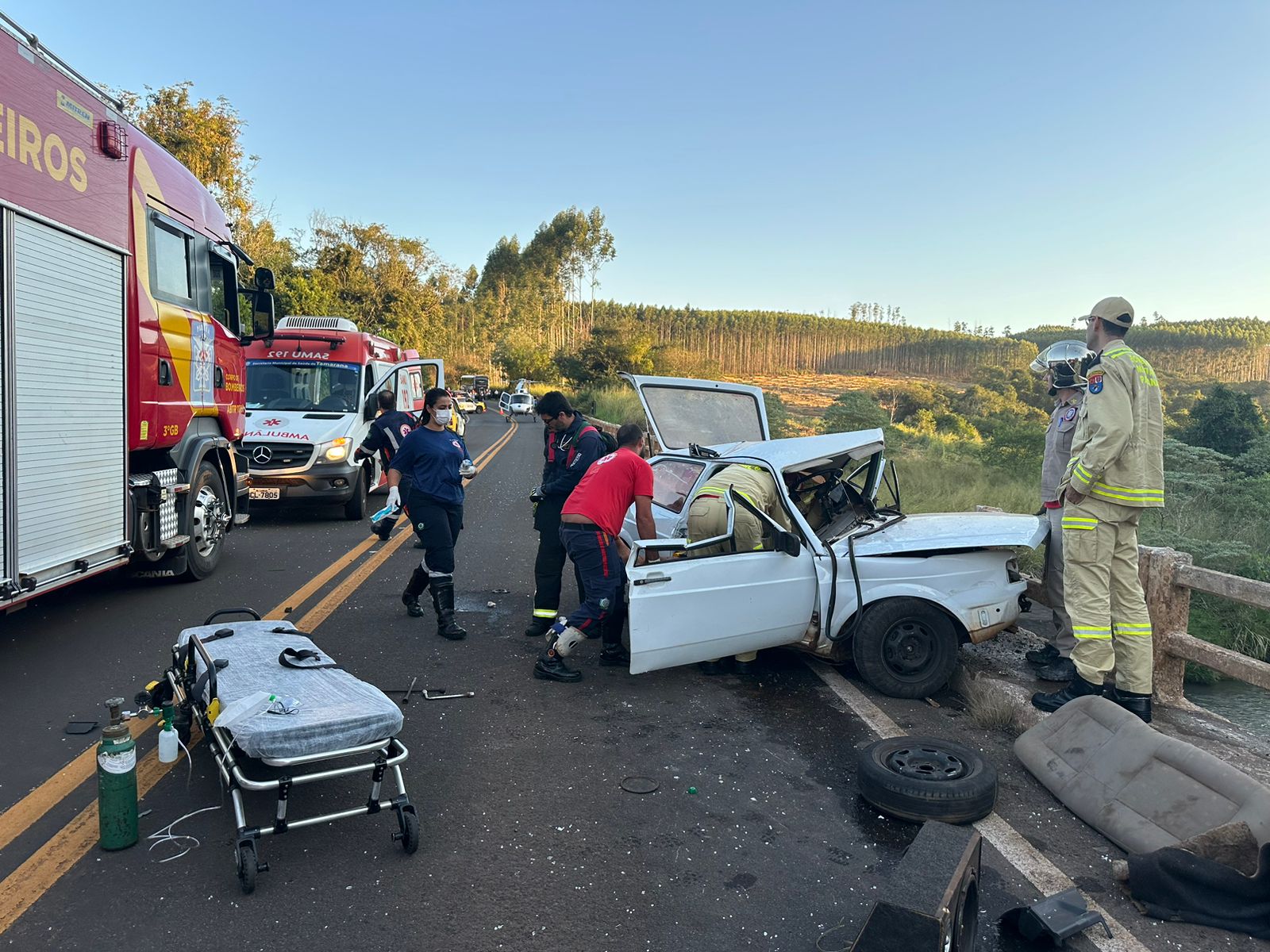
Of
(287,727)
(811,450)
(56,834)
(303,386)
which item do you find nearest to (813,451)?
(811,450)

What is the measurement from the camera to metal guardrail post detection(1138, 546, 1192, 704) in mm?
5020

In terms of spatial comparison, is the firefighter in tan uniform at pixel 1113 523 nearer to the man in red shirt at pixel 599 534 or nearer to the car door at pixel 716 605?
the car door at pixel 716 605

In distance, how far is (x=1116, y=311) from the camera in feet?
16.5

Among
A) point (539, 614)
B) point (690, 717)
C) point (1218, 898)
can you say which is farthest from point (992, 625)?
point (539, 614)

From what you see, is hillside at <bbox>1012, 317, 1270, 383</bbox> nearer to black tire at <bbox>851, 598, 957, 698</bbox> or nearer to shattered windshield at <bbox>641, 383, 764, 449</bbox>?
shattered windshield at <bbox>641, 383, 764, 449</bbox>

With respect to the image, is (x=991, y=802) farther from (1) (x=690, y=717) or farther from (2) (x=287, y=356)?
(2) (x=287, y=356)

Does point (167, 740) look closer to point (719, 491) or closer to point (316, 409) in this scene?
point (719, 491)

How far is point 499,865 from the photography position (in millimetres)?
3350

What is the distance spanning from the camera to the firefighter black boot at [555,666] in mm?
5496

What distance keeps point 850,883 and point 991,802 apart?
93 cm

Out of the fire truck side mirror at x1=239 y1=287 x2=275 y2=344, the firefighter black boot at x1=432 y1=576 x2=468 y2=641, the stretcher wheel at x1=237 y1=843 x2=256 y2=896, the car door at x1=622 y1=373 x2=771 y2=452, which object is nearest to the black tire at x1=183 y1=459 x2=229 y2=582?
the fire truck side mirror at x1=239 y1=287 x2=275 y2=344

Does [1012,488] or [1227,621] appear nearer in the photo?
[1227,621]

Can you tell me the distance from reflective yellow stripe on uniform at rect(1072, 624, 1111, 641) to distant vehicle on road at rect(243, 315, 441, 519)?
26.3 ft

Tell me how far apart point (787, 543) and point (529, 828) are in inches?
91.1
